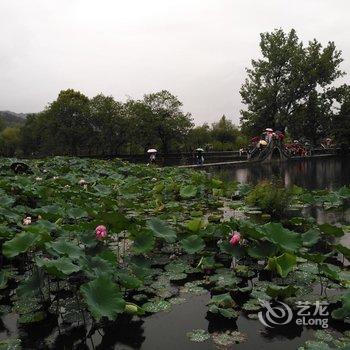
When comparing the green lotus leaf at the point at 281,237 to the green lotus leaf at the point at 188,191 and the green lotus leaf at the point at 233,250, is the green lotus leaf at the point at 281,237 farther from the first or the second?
the green lotus leaf at the point at 188,191

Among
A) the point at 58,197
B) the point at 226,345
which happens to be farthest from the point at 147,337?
the point at 58,197

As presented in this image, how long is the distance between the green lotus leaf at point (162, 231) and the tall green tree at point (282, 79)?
36986mm

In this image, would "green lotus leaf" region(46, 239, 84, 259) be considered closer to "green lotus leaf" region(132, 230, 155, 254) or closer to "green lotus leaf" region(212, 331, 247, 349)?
"green lotus leaf" region(132, 230, 155, 254)

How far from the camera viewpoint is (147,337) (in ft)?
11.9

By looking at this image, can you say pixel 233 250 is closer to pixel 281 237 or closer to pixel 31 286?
pixel 281 237

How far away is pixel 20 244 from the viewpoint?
3770mm

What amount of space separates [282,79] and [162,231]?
3968 centimetres

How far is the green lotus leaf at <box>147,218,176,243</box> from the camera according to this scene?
4.83 meters

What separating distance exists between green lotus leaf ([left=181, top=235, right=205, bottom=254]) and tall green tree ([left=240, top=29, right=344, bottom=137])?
121ft

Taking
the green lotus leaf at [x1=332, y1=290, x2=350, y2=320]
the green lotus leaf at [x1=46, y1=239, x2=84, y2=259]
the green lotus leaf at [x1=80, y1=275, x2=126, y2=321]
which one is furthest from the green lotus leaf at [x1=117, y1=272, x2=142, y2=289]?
the green lotus leaf at [x1=332, y1=290, x2=350, y2=320]

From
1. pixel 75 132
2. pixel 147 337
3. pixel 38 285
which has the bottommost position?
pixel 147 337

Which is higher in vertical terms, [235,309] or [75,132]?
[75,132]

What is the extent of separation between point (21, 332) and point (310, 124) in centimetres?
4236

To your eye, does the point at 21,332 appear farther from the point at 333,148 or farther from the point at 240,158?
the point at 333,148
